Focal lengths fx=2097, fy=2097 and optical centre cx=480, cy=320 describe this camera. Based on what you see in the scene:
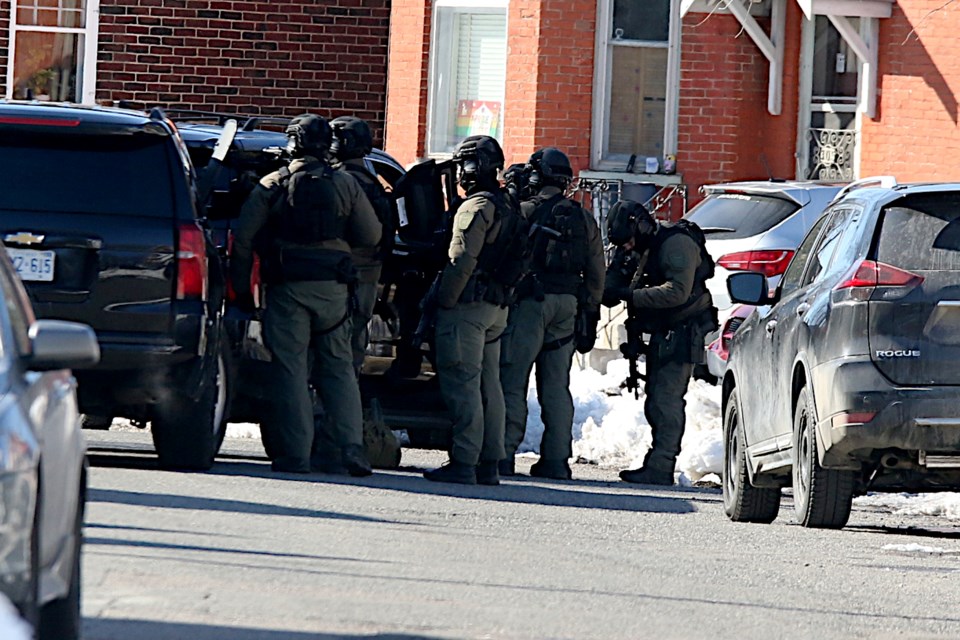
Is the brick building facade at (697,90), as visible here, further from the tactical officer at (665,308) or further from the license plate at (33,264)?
the license plate at (33,264)

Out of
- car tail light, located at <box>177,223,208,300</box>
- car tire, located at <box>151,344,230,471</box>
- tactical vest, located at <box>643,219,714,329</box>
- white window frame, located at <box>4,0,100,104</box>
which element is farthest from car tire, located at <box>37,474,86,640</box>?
white window frame, located at <box>4,0,100,104</box>

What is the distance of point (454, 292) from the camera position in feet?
38.6

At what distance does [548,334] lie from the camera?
1334 centimetres

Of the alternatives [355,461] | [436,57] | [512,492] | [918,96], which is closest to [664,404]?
[512,492]

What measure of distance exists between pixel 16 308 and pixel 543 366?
7.99 m

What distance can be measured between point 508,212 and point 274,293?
58.7 inches

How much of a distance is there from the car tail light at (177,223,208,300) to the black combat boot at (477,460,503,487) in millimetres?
2740

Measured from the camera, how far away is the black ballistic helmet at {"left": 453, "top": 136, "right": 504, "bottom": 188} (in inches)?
462

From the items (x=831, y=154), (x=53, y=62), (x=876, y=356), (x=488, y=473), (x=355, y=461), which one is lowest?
(x=488, y=473)

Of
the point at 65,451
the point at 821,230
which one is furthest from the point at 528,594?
the point at 821,230

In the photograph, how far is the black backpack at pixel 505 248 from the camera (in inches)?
468

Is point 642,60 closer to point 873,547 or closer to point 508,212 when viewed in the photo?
point 508,212

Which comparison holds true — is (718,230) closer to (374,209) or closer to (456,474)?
(456,474)

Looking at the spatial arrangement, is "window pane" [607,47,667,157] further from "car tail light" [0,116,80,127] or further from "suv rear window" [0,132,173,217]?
"car tail light" [0,116,80,127]
